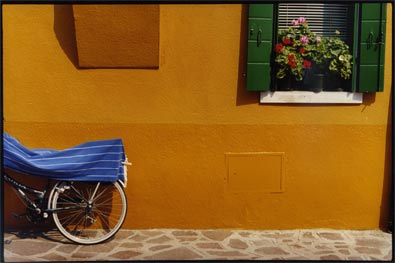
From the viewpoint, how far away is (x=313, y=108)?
5.16 metres

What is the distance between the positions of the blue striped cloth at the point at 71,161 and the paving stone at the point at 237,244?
1.28m

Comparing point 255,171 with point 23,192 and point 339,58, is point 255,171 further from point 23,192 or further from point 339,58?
point 23,192

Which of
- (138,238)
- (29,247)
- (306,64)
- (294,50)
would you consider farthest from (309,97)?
(29,247)

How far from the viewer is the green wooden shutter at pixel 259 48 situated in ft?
16.3

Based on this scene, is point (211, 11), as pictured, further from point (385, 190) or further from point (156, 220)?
point (385, 190)

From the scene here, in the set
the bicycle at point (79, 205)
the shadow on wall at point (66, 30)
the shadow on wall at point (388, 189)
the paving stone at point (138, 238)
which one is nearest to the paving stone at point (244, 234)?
the paving stone at point (138, 238)

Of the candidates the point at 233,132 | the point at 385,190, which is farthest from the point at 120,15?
the point at 385,190

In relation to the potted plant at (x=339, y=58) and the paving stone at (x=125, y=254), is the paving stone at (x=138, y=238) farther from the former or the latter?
the potted plant at (x=339, y=58)

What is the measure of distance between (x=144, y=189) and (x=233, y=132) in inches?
43.4

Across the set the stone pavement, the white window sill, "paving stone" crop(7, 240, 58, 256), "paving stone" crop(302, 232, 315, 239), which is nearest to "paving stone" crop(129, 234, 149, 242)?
the stone pavement

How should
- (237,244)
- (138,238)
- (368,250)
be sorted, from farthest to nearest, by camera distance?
(138,238)
(237,244)
(368,250)

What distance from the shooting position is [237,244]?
491 centimetres

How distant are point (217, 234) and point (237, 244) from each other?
0.31 m

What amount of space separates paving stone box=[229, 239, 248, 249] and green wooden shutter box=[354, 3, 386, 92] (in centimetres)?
196
